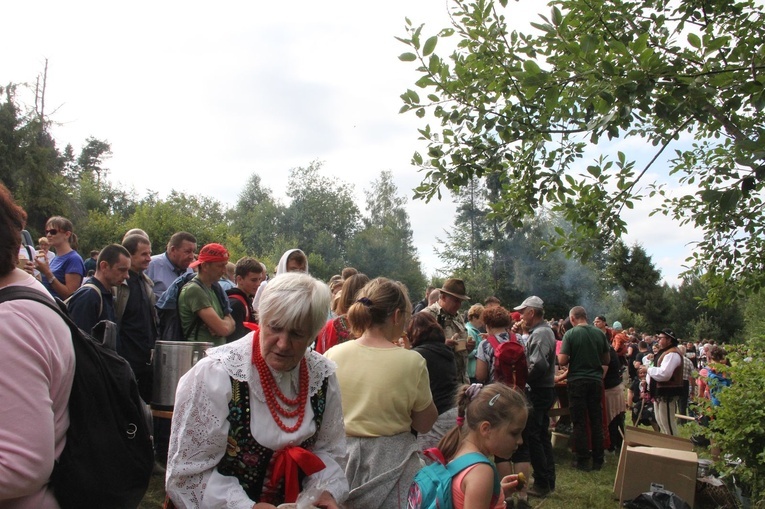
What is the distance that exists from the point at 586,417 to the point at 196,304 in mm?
6156

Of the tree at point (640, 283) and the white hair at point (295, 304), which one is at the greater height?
the tree at point (640, 283)

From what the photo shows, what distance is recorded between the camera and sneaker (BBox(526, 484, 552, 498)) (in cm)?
714

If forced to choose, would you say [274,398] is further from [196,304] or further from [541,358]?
[541,358]

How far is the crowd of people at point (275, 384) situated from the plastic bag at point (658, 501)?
1142 mm

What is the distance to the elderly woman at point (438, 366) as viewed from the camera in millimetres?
4758

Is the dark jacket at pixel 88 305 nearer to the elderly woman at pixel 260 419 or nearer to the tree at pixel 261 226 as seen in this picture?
the elderly woman at pixel 260 419

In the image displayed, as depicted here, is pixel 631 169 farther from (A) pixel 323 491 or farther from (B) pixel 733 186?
(A) pixel 323 491

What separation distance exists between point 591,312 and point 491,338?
42712 millimetres

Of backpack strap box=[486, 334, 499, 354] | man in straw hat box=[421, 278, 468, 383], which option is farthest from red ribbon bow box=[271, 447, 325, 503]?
backpack strap box=[486, 334, 499, 354]

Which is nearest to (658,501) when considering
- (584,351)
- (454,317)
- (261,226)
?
(454,317)

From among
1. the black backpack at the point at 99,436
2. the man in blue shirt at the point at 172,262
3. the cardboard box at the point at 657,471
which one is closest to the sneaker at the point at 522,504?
the cardboard box at the point at 657,471

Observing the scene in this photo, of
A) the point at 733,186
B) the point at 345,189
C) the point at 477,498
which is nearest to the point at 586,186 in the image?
the point at 733,186

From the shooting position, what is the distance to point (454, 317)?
22.5ft

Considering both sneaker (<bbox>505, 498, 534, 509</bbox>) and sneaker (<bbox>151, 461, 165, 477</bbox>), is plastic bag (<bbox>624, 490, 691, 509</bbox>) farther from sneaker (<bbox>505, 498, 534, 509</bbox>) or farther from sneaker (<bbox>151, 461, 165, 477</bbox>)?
sneaker (<bbox>151, 461, 165, 477</bbox>)
